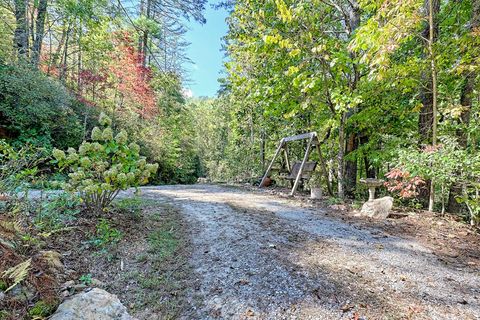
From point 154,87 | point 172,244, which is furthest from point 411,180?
point 154,87

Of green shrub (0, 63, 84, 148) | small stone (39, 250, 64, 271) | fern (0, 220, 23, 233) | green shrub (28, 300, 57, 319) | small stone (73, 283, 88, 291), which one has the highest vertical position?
green shrub (0, 63, 84, 148)

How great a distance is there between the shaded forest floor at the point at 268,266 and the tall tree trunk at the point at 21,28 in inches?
285

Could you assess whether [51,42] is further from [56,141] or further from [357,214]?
[357,214]

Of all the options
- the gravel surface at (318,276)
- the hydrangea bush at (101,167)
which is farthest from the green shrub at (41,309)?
the hydrangea bush at (101,167)

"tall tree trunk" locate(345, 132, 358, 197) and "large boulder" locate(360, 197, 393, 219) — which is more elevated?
"tall tree trunk" locate(345, 132, 358, 197)

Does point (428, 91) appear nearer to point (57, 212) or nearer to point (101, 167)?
point (101, 167)

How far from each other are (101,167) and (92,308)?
1.61m

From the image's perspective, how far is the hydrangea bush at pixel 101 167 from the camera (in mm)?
2641

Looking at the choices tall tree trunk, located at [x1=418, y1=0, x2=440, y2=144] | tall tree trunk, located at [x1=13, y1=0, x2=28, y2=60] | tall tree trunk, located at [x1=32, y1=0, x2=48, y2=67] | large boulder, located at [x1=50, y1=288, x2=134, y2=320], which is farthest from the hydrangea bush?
tall tree trunk, located at [x1=32, y1=0, x2=48, y2=67]

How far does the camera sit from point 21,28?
7410 mm

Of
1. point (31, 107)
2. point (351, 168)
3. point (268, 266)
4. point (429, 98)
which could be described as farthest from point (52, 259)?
point (429, 98)

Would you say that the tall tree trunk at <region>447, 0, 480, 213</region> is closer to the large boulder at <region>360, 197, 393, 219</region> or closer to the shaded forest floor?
the large boulder at <region>360, 197, 393, 219</region>

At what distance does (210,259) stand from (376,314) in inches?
55.0

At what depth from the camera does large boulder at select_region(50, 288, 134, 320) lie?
1.42 metres
